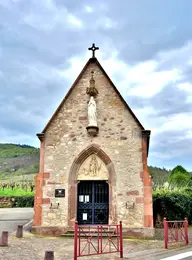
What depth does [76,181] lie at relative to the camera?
13.8 meters

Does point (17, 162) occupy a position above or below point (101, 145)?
above

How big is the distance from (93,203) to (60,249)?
12.9 ft

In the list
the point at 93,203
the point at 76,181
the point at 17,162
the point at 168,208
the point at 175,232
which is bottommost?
the point at 175,232

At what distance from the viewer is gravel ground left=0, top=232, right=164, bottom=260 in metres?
8.59

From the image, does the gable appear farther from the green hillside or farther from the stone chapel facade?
the green hillside

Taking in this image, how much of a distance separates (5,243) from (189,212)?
12.2m

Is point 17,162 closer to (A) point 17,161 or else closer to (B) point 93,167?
(A) point 17,161

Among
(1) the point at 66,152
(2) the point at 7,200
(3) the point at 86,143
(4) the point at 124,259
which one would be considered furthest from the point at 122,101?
(2) the point at 7,200

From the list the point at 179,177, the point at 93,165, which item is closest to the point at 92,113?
the point at 93,165

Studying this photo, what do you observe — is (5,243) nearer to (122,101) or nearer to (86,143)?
(86,143)

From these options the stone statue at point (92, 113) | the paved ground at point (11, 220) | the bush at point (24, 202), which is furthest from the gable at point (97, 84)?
the bush at point (24, 202)

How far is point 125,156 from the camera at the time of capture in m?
13.6

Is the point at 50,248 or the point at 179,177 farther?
the point at 179,177

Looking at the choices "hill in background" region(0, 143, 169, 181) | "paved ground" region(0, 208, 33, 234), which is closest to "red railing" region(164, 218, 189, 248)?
"paved ground" region(0, 208, 33, 234)
